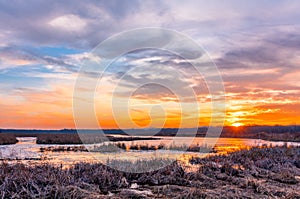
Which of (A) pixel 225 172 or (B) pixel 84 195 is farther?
(A) pixel 225 172

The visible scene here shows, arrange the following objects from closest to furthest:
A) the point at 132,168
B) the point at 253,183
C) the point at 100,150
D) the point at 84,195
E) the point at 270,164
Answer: the point at 84,195, the point at 253,183, the point at 132,168, the point at 270,164, the point at 100,150

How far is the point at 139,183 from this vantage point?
11.7 m

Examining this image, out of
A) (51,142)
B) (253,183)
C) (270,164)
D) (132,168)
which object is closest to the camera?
(253,183)

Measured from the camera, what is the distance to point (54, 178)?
32.7ft

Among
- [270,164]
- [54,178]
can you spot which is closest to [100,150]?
[270,164]

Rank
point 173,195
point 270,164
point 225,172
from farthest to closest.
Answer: point 270,164
point 225,172
point 173,195

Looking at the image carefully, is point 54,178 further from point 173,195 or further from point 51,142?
point 51,142

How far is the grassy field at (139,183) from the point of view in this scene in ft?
30.3

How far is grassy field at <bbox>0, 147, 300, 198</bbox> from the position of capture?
9225mm

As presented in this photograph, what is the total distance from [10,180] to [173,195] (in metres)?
4.80

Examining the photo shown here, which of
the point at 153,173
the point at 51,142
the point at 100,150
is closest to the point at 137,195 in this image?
the point at 153,173

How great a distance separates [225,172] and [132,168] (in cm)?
400

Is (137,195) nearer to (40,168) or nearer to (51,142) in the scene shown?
(40,168)

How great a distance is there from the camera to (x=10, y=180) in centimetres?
967
